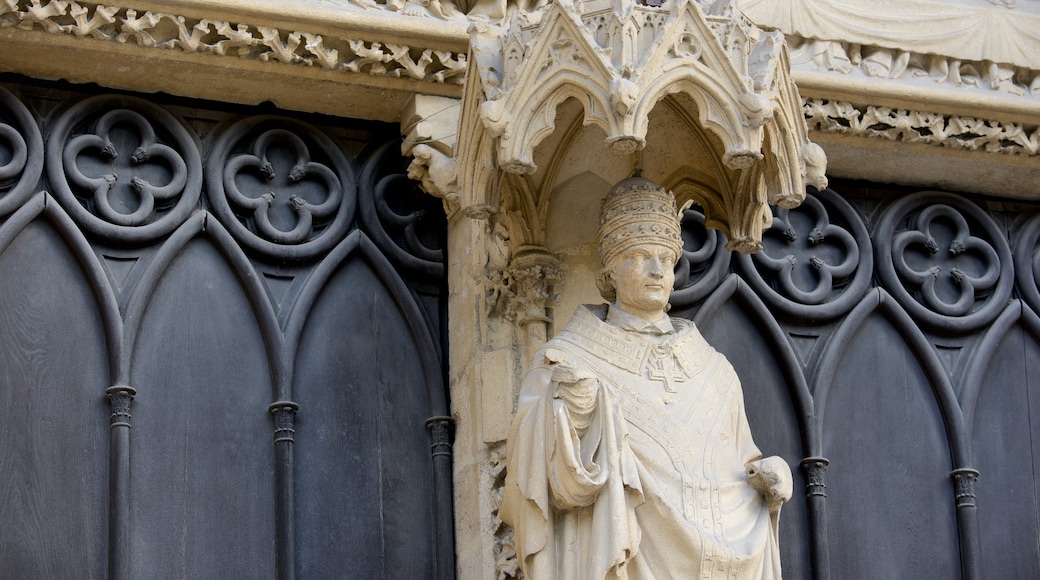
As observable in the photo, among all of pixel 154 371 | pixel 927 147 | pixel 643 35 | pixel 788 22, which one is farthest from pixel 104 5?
pixel 927 147

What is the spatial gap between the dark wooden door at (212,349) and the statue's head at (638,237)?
34.6 inches

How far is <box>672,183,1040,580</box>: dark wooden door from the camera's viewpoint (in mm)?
9539

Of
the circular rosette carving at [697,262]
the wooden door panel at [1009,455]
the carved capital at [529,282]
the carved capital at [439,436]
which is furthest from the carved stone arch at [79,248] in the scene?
the wooden door panel at [1009,455]

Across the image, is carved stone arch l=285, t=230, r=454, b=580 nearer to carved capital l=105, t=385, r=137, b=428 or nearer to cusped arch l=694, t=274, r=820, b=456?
carved capital l=105, t=385, r=137, b=428

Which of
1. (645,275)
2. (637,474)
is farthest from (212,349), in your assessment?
(637,474)

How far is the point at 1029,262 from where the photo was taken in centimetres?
1016

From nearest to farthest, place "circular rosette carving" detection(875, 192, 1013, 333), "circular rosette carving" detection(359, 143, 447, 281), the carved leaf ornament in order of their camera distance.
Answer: the carved leaf ornament → "circular rosette carving" detection(359, 143, 447, 281) → "circular rosette carving" detection(875, 192, 1013, 333)

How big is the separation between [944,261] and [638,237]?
6.18 ft

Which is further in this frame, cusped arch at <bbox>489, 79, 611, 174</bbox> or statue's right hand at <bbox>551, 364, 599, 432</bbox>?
cusped arch at <bbox>489, 79, 611, 174</bbox>

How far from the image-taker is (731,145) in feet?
27.9

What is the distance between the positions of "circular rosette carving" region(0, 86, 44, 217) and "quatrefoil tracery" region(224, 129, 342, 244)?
68 cm

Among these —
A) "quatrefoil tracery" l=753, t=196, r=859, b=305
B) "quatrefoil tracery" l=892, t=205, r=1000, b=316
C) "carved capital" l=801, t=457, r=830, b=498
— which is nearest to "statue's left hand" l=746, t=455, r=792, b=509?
"carved capital" l=801, t=457, r=830, b=498

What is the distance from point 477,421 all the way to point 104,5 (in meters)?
1.93

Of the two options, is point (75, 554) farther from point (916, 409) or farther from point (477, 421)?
point (916, 409)
